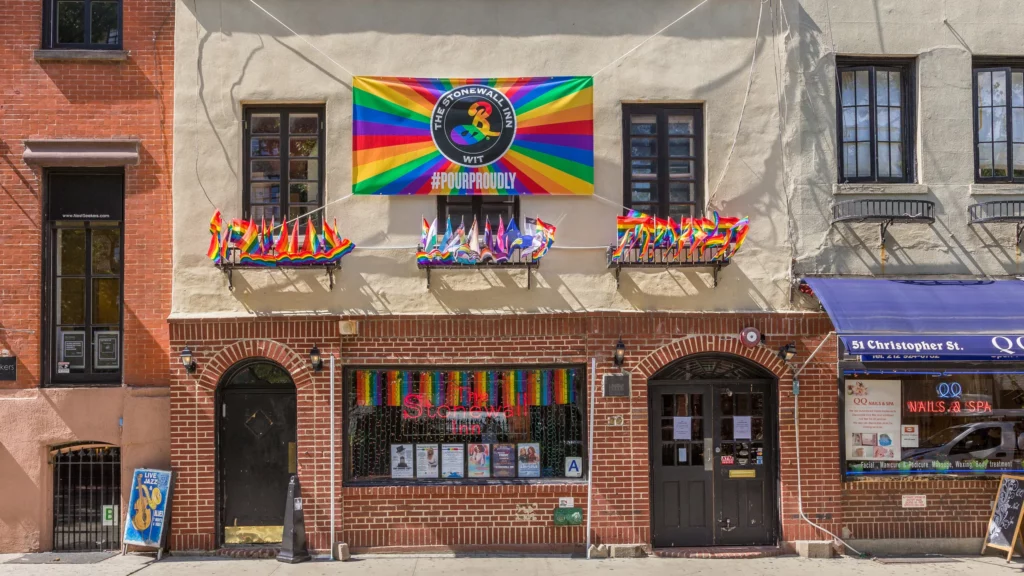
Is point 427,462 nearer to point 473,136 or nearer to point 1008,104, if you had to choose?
point 473,136

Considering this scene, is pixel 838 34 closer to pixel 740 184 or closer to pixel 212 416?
pixel 740 184

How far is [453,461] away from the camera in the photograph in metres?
10.7

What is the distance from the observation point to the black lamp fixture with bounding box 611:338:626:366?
34.3ft

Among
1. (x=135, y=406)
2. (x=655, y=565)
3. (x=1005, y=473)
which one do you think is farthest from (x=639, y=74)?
(x=135, y=406)

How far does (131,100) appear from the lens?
10766 mm

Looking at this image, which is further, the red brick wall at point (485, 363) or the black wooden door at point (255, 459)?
the black wooden door at point (255, 459)

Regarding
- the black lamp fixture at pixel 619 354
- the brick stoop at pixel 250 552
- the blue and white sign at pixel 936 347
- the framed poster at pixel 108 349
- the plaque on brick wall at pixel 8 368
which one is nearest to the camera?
the blue and white sign at pixel 936 347

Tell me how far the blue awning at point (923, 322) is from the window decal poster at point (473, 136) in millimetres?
3436

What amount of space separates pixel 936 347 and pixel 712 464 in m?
2.94

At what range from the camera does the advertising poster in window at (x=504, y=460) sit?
10.7m

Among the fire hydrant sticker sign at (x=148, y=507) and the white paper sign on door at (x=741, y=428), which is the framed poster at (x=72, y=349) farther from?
the white paper sign on door at (x=741, y=428)

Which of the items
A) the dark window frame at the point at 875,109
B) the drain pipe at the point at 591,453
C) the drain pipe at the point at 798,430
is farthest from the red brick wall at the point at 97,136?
the dark window frame at the point at 875,109

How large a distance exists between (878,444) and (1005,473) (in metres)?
1.59

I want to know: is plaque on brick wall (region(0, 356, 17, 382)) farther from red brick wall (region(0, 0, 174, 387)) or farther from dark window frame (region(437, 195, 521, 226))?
dark window frame (region(437, 195, 521, 226))
